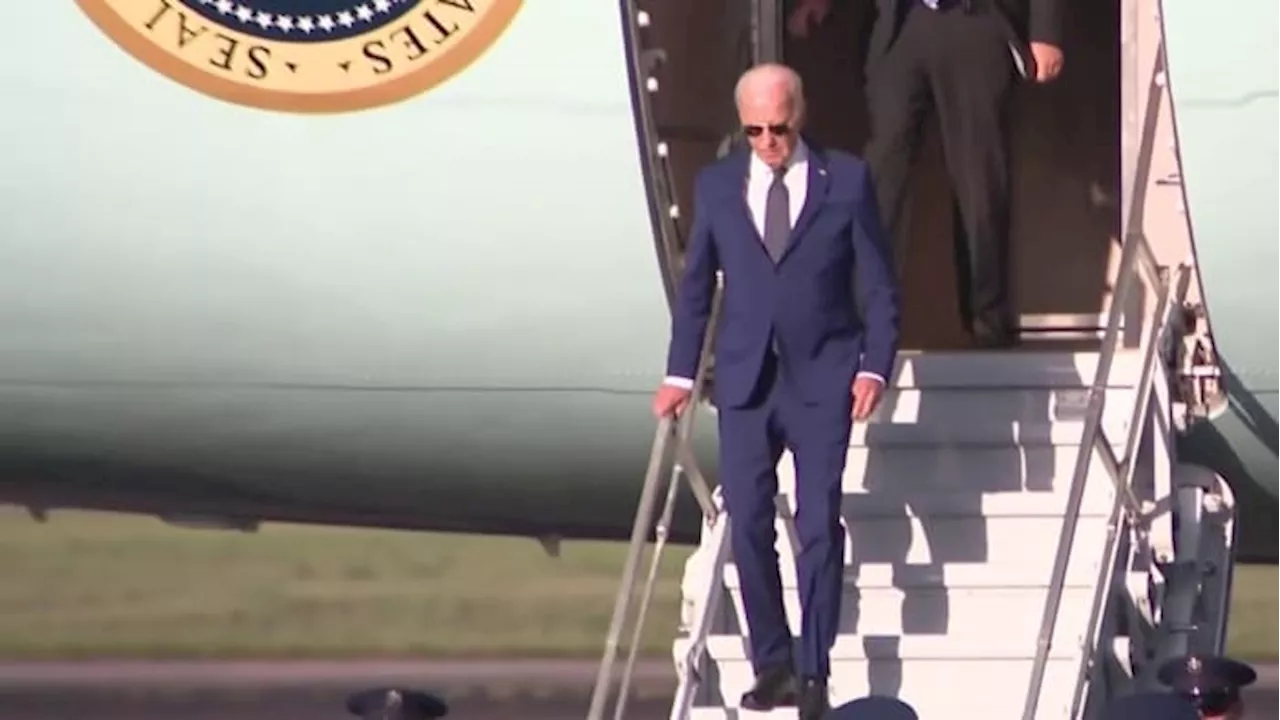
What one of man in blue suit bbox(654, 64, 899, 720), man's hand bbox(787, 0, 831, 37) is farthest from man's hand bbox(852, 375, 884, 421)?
man's hand bbox(787, 0, 831, 37)

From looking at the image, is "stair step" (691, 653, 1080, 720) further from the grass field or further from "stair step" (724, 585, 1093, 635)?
the grass field

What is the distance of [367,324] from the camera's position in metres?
7.74

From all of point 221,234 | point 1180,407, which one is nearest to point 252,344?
point 221,234

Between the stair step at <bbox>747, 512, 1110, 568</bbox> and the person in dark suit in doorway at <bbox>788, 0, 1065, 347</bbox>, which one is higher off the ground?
the person in dark suit in doorway at <bbox>788, 0, 1065, 347</bbox>

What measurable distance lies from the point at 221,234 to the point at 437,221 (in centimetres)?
62

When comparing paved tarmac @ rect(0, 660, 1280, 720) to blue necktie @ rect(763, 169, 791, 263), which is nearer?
blue necktie @ rect(763, 169, 791, 263)

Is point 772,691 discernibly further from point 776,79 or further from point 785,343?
point 776,79

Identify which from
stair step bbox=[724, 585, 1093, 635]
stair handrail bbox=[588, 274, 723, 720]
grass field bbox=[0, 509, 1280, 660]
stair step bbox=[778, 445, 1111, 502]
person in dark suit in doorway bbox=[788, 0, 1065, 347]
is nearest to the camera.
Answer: stair handrail bbox=[588, 274, 723, 720]

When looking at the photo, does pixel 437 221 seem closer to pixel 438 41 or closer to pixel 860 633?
pixel 438 41

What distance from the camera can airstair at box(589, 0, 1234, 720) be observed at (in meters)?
6.89

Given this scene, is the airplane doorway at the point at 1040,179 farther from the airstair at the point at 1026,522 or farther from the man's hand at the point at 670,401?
the man's hand at the point at 670,401

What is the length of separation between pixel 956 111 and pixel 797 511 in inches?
66.4

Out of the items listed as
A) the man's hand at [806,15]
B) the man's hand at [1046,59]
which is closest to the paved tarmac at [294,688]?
the man's hand at [806,15]

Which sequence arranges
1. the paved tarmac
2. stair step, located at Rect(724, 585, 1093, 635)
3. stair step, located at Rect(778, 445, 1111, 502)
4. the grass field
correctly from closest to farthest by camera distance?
1. stair step, located at Rect(724, 585, 1093, 635)
2. stair step, located at Rect(778, 445, 1111, 502)
3. the paved tarmac
4. the grass field
